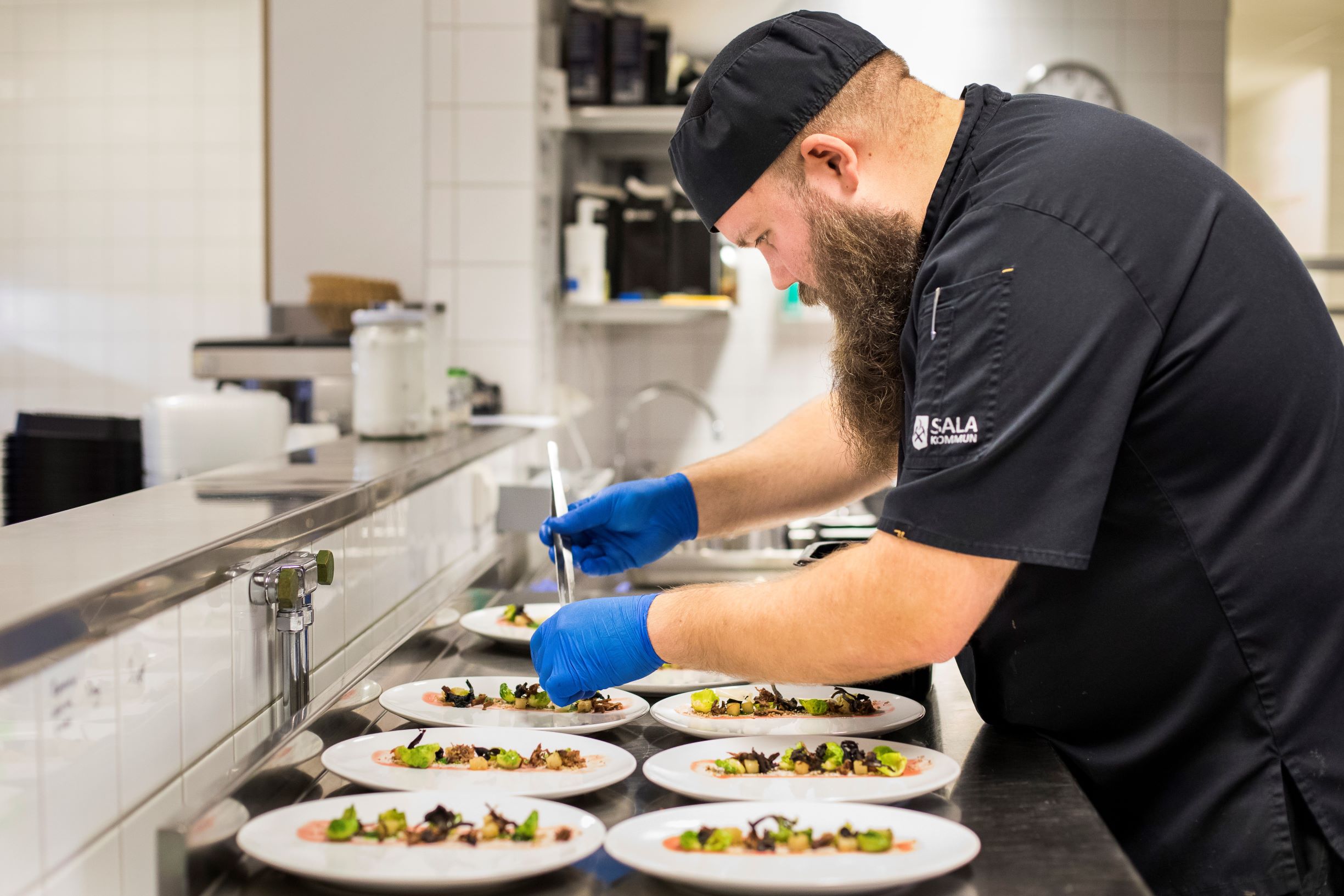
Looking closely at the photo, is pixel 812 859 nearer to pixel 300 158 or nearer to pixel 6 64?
pixel 300 158

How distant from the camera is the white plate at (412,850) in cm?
74

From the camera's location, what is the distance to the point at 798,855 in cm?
80

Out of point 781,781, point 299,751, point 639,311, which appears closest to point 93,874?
point 299,751

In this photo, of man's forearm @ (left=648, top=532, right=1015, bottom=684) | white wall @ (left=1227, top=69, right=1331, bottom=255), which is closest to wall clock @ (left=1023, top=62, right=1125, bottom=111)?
white wall @ (left=1227, top=69, right=1331, bottom=255)

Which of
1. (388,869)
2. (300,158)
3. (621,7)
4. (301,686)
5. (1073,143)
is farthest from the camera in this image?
(621,7)

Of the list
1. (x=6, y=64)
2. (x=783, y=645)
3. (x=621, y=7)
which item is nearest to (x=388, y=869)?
(x=783, y=645)

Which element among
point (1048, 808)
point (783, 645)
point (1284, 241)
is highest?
point (1284, 241)

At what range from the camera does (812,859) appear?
30.9 inches

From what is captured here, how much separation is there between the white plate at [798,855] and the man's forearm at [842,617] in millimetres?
131

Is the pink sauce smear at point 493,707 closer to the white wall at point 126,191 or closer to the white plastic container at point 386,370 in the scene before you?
the white plastic container at point 386,370

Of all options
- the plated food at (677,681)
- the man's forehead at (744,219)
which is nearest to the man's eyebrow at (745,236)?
the man's forehead at (744,219)

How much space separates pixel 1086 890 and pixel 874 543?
1.01ft

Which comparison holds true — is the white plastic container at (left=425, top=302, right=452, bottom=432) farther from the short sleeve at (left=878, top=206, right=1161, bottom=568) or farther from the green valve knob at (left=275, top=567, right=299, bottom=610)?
the short sleeve at (left=878, top=206, right=1161, bottom=568)

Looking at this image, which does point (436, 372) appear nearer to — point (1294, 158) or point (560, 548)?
point (560, 548)
